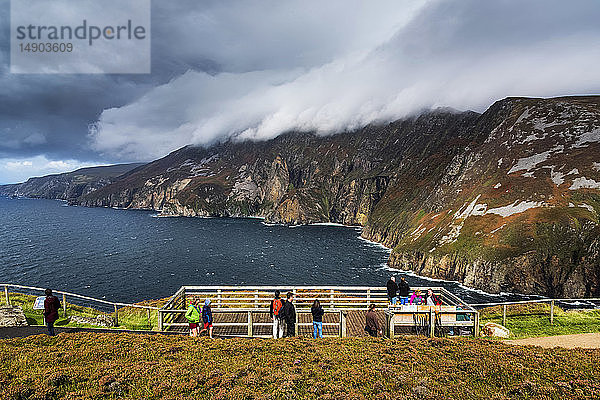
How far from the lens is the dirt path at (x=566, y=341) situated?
19062mm

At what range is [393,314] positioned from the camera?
Result: 19594 mm

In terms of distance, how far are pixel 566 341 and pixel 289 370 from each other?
55.4 feet

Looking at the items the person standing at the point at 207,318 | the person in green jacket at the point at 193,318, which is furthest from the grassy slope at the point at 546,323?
the person in green jacket at the point at 193,318

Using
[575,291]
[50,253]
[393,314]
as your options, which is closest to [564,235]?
[575,291]

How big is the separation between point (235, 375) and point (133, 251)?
4941 inches

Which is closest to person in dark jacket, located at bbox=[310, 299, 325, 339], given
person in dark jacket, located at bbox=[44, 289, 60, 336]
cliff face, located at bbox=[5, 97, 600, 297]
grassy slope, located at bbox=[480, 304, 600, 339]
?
grassy slope, located at bbox=[480, 304, 600, 339]

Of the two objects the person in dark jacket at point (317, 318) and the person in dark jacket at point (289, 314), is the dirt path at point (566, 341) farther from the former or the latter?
the person in dark jacket at point (289, 314)

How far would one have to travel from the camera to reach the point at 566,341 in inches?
785

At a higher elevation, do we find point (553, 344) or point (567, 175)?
point (567, 175)

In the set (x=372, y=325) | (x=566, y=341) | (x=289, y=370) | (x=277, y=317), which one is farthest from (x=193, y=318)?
(x=566, y=341)

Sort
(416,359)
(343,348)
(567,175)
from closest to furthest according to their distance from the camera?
(416,359), (343,348), (567,175)

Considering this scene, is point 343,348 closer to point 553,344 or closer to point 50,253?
point 553,344

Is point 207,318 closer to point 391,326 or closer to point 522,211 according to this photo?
point 391,326

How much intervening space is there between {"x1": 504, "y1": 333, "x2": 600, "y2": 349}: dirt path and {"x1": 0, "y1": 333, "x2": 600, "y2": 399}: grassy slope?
14.5 ft
